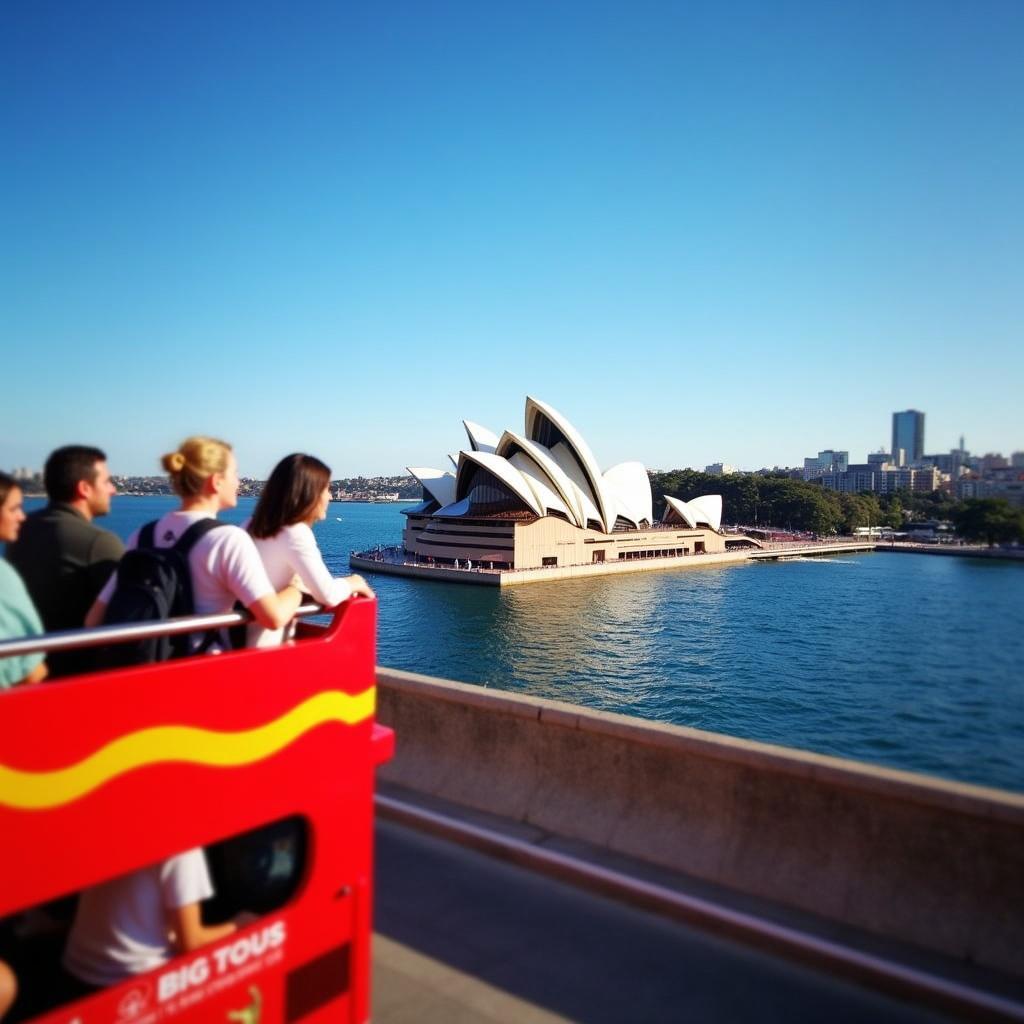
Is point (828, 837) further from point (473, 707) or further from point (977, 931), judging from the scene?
point (473, 707)

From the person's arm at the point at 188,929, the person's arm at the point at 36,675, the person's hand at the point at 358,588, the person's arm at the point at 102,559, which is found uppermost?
the person's arm at the point at 102,559

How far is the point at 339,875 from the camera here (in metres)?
2.26

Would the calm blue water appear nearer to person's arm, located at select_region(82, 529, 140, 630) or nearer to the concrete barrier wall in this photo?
the concrete barrier wall

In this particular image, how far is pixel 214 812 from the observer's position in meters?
1.87

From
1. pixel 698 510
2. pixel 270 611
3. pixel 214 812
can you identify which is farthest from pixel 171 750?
pixel 698 510

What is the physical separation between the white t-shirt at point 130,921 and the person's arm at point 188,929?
14mm

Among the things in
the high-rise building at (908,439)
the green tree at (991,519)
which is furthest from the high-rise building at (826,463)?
the green tree at (991,519)

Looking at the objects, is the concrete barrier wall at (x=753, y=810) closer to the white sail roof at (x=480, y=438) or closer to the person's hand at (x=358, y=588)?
the person's hand at (x=358, y=588)

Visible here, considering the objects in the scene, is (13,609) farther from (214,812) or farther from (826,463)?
(826,463)

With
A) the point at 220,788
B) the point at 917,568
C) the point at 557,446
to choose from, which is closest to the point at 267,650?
the point at 220,788

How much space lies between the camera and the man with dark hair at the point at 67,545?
2.25 m

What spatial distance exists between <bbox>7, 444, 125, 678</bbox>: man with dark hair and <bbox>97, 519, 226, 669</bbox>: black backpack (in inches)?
10.2

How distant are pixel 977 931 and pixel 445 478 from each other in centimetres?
5671

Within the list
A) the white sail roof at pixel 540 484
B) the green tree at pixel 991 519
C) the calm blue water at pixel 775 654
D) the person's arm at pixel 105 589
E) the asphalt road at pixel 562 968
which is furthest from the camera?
the white sail roof at pixel 540 484
